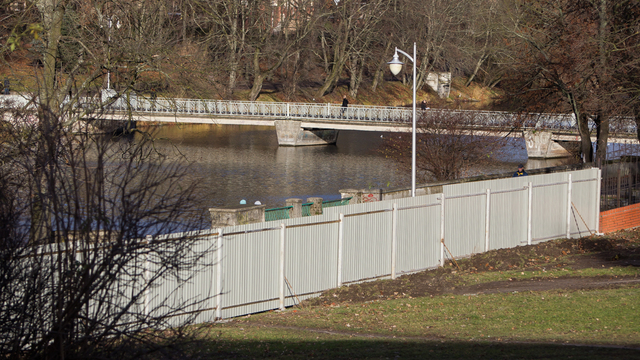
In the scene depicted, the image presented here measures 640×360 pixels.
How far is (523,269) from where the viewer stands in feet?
52.4

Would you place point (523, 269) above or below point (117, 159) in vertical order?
below

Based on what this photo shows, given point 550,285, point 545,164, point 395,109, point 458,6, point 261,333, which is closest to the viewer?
point 261,333

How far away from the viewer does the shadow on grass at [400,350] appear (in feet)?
27.3

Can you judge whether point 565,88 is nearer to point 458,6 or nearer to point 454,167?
point 454,167

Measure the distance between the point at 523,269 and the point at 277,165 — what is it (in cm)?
2798

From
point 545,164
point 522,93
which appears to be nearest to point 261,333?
point 522,93

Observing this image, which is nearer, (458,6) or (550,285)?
(550,285)

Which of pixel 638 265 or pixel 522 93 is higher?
pixel 522 93

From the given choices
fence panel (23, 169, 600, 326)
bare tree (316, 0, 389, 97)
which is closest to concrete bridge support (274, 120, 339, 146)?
bare tree (316, 0, 389, 97)

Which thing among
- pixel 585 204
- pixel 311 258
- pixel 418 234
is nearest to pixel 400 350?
pixel 311 258

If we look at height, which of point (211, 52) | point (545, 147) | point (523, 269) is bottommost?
point (523, 269)

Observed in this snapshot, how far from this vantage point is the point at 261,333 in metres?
10.1

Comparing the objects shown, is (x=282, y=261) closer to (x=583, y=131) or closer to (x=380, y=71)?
(x=583, y=131)

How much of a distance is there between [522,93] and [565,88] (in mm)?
3323
